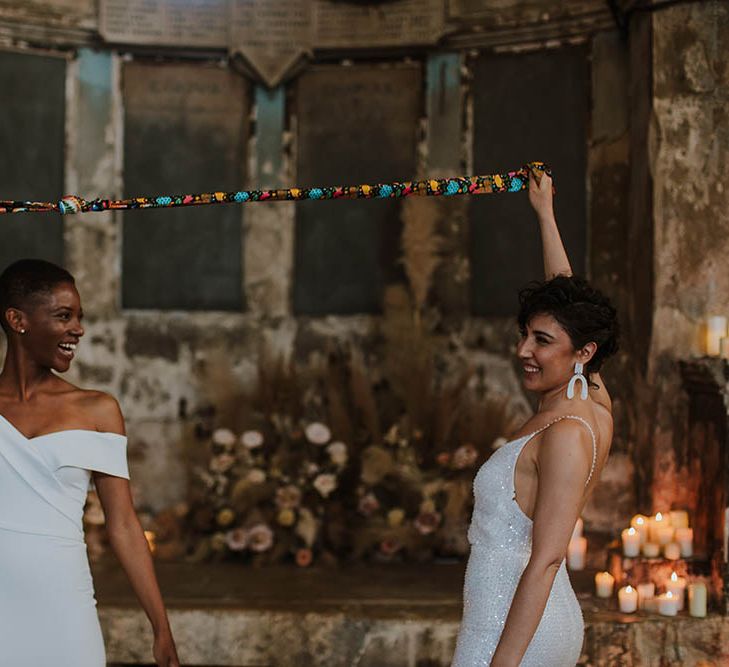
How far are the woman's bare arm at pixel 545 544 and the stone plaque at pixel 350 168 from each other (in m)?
4.16

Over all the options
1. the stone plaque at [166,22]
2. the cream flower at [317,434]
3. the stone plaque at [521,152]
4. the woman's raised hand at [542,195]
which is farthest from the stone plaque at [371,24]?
the woman's raised hand at [542,195]

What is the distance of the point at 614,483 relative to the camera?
5.44m

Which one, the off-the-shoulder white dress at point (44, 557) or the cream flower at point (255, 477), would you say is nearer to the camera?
the off-the-shoulder white dress at point (44, 557)

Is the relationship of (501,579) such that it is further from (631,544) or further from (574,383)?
(631,544)

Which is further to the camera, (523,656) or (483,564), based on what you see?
(483,564)

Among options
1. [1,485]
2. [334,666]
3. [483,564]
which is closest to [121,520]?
[1,485]

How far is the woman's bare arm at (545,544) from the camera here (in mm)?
2004

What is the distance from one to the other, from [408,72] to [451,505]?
106 inches

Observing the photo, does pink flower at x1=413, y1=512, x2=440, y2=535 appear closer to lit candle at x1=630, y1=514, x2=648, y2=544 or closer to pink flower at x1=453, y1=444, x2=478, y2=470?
pink flower at x1=453, y1=444, x2=478, y2=470

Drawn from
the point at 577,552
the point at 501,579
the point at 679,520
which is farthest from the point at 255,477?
the point at 501,579

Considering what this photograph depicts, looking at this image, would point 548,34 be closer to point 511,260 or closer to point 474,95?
point 474,95

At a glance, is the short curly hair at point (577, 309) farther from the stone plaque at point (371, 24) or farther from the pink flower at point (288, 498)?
the stone plaque at point (371, 24)

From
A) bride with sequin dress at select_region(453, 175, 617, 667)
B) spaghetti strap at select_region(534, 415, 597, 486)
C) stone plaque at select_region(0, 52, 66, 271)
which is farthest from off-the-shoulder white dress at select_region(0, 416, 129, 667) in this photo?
stone plaque at select_region(0, 52, 66, 271)

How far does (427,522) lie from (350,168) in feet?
7.66
